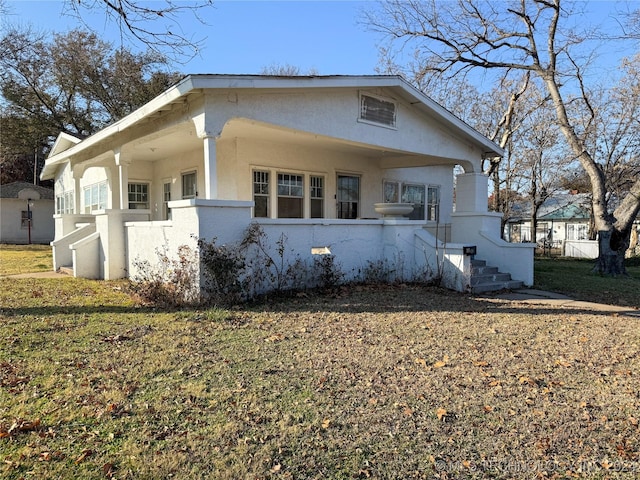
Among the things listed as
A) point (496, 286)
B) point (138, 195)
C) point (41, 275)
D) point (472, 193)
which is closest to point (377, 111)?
point (472, 193)

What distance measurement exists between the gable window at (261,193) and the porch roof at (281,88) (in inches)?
116

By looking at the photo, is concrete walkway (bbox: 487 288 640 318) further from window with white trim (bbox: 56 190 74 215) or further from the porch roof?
window with white trim (bbox: 56 190 74 215)

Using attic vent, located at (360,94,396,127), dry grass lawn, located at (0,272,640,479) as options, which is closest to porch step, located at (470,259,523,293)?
dry grass lawn, located at (0,272,640,479)

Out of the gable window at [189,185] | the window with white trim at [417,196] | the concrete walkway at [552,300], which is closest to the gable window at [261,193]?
the gable window at [189,185]

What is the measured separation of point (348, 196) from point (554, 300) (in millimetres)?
6360

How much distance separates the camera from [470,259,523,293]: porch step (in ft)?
31.3

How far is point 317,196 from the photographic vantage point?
12.5 m

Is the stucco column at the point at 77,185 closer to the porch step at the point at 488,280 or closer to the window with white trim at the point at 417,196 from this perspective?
the window with white trim at the point at 417,196

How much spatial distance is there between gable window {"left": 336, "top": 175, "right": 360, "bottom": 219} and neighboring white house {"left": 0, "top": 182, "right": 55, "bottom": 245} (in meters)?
22.5

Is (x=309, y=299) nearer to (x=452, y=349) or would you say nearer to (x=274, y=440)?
(x=452, y=349)

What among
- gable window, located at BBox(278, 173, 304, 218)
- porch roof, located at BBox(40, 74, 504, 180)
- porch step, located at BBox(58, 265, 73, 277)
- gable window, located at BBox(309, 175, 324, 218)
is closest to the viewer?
porch roof, located at BBox(40, 74, 504, 180)

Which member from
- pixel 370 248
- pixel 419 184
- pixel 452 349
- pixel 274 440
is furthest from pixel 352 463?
pixel 419 184

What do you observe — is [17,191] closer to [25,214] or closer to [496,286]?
[25,214]

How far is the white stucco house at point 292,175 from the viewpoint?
787 centimetres
